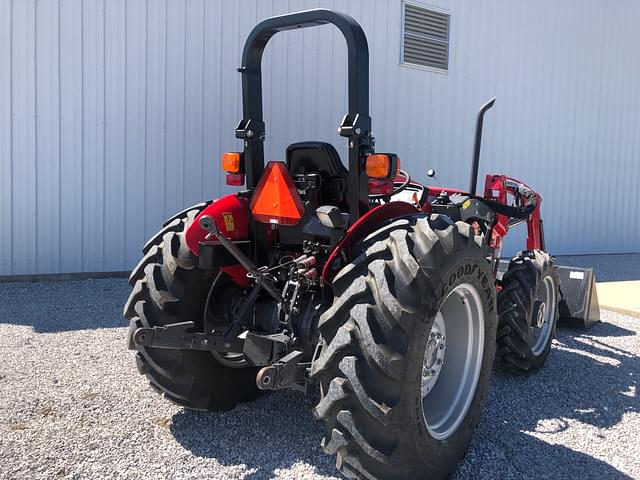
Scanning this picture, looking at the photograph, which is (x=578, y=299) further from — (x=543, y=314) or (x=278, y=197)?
(x=278, y=197)

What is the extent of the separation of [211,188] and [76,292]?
86.5 inches

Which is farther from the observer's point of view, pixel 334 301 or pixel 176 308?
pixel 176 308

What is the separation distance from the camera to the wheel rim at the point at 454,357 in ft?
9.68

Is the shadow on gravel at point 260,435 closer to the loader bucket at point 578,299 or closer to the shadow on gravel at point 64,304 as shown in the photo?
the shadow on gravel at point 64,304

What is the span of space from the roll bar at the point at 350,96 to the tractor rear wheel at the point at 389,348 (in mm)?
348

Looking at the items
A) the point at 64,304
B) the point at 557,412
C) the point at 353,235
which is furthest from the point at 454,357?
the point at 64,304

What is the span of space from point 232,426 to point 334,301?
122cm

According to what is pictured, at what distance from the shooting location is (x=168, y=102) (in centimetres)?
761

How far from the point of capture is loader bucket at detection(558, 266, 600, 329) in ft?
17.9

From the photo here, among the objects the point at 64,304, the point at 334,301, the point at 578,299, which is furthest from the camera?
the point at 64,304

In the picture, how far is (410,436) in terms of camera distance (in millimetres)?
2447

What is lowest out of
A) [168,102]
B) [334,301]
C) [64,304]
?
[64,304]

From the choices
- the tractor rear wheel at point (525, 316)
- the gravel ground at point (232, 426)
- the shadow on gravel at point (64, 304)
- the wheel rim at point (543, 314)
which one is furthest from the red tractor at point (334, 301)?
the shadow on gravel at point (64, 304)

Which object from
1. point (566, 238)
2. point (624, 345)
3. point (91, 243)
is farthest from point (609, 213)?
point (91, 243)
